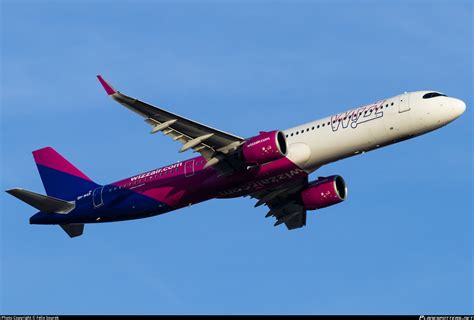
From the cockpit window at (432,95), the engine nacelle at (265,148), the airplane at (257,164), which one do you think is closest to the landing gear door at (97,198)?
the airplane at (257,164)

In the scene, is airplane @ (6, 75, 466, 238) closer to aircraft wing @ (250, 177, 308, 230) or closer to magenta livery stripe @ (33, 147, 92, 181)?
aircraft wing @ (250, 177, 308, 230)

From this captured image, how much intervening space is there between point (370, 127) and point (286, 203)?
38.4ft

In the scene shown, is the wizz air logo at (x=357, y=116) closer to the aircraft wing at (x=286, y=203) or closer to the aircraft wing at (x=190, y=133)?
the aircraft wing at (x=190, y=133)

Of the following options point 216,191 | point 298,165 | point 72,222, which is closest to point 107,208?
point 72,222

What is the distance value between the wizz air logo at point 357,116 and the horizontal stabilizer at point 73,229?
69.1ft

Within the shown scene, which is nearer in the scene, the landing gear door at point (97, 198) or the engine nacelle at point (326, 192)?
the engine nacelle at point (326, 192)

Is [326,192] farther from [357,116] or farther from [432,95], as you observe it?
[432,95]

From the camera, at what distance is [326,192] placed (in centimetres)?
6700

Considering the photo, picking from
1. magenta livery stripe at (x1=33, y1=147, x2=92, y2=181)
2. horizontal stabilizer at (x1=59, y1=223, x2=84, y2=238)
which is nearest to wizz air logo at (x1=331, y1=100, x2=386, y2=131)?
horizontal stabilizer at (x1=59, y1=223, x2=84, y2=238)

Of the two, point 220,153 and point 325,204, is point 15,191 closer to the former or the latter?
point 220,153

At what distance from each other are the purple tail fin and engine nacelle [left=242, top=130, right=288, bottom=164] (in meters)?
15.6

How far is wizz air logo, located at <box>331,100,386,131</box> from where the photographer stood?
60438 millimetres

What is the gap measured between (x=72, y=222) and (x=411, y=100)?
84.4 feet

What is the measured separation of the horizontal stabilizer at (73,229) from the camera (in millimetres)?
70375
